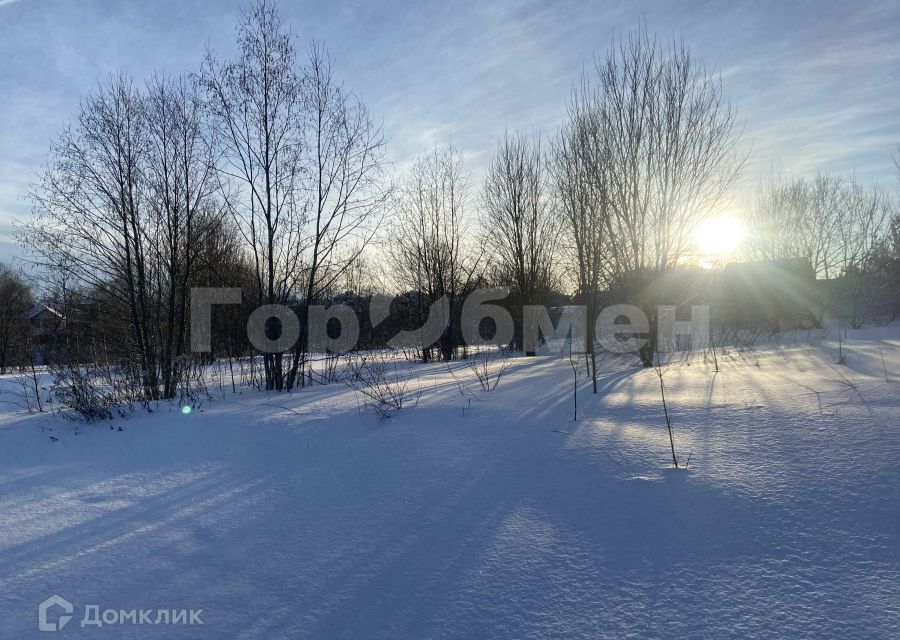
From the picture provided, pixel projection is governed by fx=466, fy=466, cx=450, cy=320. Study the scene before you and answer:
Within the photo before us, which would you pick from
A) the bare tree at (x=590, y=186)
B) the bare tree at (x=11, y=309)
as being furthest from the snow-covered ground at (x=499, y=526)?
the bare tree at (x=11, y=309)

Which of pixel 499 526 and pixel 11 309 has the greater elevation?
pixel 11 309

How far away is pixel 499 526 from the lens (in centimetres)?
207

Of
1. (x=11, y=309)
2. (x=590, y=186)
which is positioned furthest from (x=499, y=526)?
(x=11, y=309)

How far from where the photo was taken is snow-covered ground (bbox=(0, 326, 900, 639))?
1526 mm

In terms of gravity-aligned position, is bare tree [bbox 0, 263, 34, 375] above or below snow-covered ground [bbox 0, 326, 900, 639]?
above

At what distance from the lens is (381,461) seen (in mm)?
3041

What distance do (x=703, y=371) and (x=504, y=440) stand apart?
3375 mm

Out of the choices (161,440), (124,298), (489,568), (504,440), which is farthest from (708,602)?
(124,298)

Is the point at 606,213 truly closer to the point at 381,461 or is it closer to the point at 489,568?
the point at 381,461

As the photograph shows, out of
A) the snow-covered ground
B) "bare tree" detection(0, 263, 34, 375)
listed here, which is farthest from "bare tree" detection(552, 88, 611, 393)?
"bare tree" detection(0, 263, 34, 375)

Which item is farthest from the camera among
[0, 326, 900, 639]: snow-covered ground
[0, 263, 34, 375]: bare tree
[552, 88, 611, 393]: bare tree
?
[0, 263, 34, 375]: bare tree

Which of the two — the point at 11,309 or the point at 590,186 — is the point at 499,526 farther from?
the point at 11,309

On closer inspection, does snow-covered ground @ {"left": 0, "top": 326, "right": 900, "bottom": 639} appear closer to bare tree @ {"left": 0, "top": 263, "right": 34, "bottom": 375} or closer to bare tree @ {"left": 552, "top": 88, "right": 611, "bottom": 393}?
bare tree @ {"left": 552, "top": 88, "right": 611, "bottom": 393}

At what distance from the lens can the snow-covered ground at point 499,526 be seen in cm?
153
